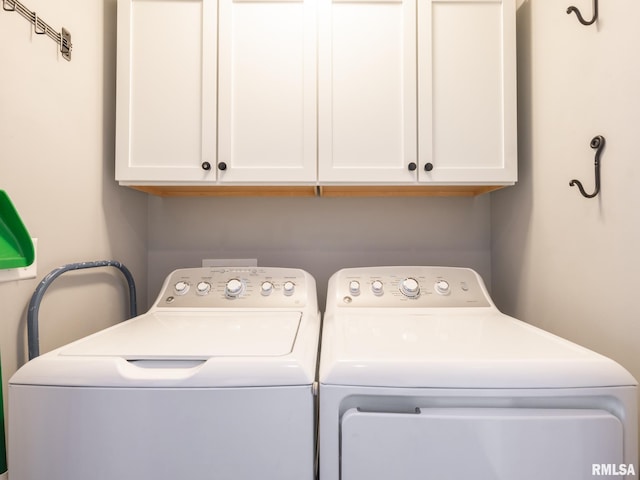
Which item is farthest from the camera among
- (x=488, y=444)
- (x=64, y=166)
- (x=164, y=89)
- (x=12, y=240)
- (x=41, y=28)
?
(x=164, y=89)

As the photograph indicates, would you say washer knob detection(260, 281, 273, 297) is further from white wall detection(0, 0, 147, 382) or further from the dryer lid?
white wall detection(0, 0, 147, 382)

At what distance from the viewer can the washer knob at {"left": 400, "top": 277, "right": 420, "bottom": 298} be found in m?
1.33

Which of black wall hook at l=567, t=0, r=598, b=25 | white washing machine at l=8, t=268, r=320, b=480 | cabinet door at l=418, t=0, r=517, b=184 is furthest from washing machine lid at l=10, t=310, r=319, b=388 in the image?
black wall hook at l=567, t=0, r=598, b=25

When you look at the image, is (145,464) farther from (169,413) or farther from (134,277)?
(134,277)

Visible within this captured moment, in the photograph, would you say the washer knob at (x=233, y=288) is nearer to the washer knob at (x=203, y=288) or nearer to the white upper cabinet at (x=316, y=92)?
the washer knob at (x=203, y=288)

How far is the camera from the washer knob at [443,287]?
52.7 inches

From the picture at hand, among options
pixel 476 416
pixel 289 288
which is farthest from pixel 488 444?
pixel 289 288

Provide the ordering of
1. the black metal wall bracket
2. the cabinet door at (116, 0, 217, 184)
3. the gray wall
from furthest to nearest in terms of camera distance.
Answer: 1. the gray wall
2. the cabinet door at (116, 0, 217, 184)
3. the black metal wall bracket

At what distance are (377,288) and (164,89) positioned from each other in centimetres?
109

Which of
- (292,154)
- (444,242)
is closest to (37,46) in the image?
(292,154)

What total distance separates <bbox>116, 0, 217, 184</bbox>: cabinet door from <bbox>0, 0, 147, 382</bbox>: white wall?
10 centimetres

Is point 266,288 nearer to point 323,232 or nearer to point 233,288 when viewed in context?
point 233,288

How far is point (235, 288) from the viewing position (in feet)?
4.36

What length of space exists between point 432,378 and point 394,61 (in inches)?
43.9
